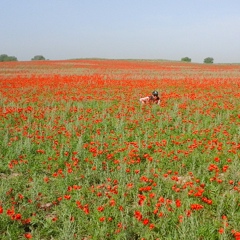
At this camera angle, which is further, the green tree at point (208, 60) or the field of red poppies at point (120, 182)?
the green tree at point (208, 60)

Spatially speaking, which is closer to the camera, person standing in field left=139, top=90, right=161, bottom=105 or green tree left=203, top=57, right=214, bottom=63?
person standing in field left=139, top=90, right=161, bottom=105

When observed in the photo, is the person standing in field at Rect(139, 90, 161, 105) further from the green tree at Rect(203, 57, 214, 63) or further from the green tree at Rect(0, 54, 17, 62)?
the green tree at Rect(203, 57, 214, 63)

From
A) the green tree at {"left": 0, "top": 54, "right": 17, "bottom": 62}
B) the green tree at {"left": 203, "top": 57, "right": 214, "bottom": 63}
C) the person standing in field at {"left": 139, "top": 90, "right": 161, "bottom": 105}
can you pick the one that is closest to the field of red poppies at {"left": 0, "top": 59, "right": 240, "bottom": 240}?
the person standing in field at {"left": 139, "top": 90, "right": 161, "bottom": 105}

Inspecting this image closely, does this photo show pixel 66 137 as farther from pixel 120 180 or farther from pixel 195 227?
pixel 195 227

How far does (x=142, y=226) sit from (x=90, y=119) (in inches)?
275

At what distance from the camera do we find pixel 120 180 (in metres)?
5.55

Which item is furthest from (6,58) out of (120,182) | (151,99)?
(120,182)

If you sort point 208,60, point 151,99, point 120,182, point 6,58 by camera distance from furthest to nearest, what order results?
1. point 208,60
2. point 6,58
3. point 151,99
4. point 120,182

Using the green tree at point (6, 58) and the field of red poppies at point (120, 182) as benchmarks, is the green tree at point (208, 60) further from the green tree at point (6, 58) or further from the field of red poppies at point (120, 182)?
the field of red poppies at point (120, 182)

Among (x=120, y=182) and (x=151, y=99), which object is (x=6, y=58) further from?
(x=120, y=182)

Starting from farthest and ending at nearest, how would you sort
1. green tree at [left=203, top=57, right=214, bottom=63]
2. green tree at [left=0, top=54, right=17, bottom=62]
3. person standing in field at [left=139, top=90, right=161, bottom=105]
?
green tree at [left=203, top=57, right=214, bottom=63], green tree at [left=0, top=54, right=17, bottom=62], person standing in field at [left=139, top=90, right=161, bottom=105]

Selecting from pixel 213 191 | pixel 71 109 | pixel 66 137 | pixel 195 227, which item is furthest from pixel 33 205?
pixel 71 109

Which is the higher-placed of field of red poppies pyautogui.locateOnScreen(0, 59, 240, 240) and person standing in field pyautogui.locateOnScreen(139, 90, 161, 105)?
person standing in field pyautogui.locateOnScreen(139, 90, 161, 105)

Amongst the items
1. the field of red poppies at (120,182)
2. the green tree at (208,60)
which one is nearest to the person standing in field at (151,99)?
the field of red poppies at (120,182)
